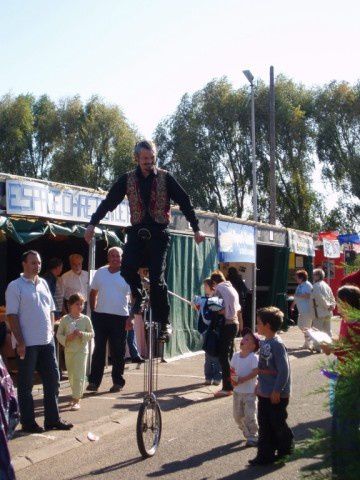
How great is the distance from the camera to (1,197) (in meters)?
11.1

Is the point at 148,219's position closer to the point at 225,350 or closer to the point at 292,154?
the point at 225,350

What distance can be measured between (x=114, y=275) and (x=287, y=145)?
3101 centimetres

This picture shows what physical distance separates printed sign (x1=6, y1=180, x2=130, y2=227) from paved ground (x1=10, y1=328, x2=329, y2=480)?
101 inches

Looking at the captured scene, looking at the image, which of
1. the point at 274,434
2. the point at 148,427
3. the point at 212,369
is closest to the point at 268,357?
the point at 274,434

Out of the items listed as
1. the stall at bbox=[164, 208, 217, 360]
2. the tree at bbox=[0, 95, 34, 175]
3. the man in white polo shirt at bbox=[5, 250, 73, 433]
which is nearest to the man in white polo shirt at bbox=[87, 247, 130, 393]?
the man in white polo shirt at bbox=[5, 250, 73, 433]

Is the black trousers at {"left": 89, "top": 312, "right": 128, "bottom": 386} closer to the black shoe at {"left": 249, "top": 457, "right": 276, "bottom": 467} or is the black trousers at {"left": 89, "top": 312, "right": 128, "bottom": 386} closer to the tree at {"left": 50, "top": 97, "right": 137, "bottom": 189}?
the black shoe at {"left": 249, "top": 457, "right": 276, "bottom": 467}

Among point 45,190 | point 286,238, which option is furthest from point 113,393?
point 286,238

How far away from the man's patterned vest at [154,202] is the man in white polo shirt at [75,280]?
6.25 meters

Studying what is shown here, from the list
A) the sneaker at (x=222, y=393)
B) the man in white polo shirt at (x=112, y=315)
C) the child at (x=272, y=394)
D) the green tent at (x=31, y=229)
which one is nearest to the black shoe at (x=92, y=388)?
the man in white polo shirt at (x=112, y=315)

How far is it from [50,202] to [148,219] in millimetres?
5089

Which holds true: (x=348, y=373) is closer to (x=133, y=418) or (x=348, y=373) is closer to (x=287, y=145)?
(x=133, y=418)

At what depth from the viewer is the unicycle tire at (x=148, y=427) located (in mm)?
7652

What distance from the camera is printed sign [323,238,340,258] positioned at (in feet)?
84.9

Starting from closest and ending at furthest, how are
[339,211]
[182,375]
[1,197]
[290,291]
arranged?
[1,197] < [182,375] < [290,291] < [339,211]
